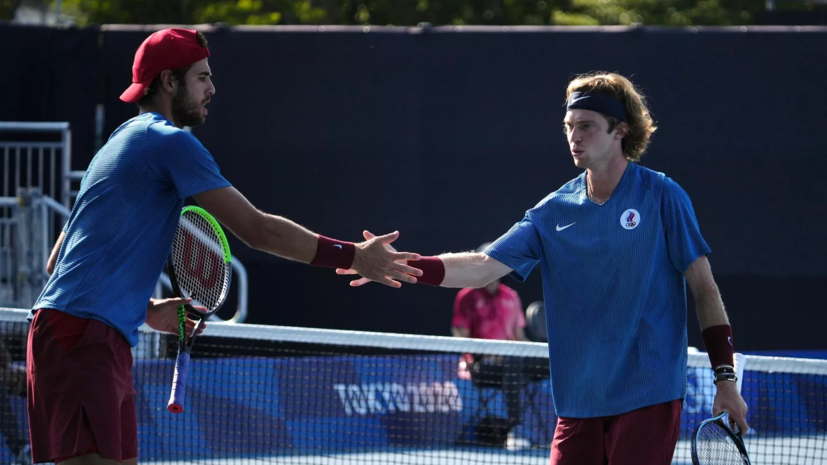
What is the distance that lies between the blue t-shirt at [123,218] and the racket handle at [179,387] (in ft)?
1.37

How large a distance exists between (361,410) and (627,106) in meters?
4.60

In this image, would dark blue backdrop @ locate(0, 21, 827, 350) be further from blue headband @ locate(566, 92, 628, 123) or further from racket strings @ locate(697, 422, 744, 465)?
racket strings @ locate(697, 422, 744, 465)

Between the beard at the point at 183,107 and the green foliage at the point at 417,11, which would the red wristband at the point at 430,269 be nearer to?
the beard at the point at 183,107

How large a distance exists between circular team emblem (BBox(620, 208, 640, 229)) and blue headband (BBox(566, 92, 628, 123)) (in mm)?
336

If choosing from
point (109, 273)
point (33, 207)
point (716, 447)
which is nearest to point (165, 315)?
point (109, 273)

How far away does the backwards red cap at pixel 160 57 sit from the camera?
11.8ft

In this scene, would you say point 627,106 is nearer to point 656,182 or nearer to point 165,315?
point 656,182

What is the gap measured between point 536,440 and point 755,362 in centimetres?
264

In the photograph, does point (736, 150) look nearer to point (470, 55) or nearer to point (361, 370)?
point (470, 55)

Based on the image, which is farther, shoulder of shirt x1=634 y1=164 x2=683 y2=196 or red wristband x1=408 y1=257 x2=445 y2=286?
red wristband x1=408 y1=257 x2=445 y2=286

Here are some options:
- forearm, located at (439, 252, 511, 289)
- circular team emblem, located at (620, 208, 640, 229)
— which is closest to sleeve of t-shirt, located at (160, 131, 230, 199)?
forearm, located at (439, 252, 511, 289)

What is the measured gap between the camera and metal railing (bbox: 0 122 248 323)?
28.8 feet

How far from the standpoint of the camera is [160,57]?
360 centimetres

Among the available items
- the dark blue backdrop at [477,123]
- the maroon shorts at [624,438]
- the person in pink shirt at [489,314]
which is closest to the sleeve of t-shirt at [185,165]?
the maroon shorts at [624,438]
